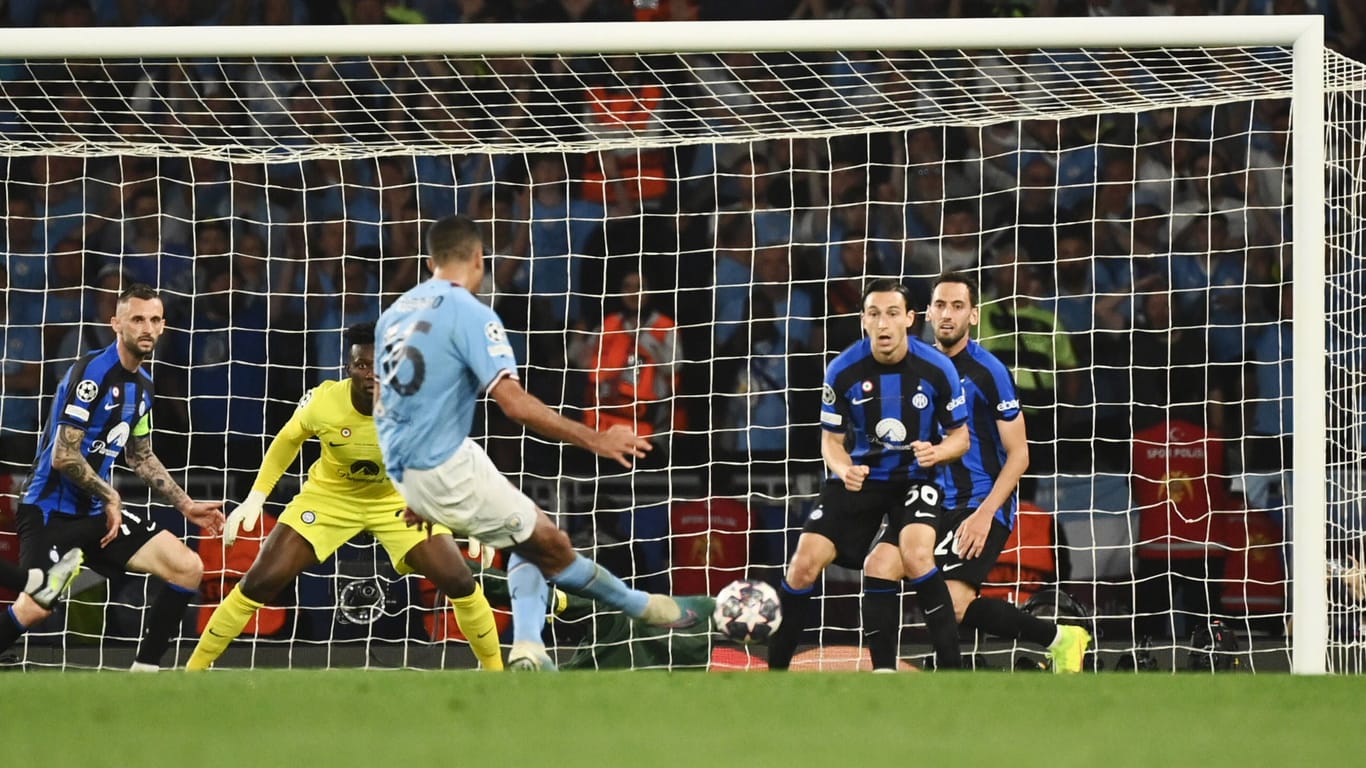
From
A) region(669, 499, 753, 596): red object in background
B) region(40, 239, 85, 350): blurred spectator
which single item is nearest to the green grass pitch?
region(669, 499, 753, 596): red object in background

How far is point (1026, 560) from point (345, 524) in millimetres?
3237

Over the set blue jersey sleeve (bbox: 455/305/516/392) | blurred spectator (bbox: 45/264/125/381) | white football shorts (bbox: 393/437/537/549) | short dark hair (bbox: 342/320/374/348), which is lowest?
white football shorts (bbox: 393/437/537/549)

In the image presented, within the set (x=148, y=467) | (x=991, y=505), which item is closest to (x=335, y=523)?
(x=148, y=467)

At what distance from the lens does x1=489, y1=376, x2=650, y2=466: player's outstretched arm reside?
5160 millimetres

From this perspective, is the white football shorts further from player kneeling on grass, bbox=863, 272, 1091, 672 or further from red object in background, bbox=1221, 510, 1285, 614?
red object in background, bbox=1221, 510, 1285, 614

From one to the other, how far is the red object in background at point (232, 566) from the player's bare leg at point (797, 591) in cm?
250

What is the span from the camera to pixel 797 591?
251 inches

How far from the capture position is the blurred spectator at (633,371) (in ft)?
26.7

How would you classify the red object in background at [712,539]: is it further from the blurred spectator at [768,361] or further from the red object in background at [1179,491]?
the red object in background at [1179,491]

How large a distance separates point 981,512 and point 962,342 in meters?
0.68

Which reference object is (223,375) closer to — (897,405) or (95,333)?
(95,333)

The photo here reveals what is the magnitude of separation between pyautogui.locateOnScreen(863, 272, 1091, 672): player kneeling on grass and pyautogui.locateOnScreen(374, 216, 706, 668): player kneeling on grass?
1296 millimetres

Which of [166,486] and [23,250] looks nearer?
[166,486]

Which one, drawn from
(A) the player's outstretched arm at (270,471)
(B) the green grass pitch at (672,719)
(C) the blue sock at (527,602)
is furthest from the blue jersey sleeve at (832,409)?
(A) the player's outstretched arm at (270,471)
